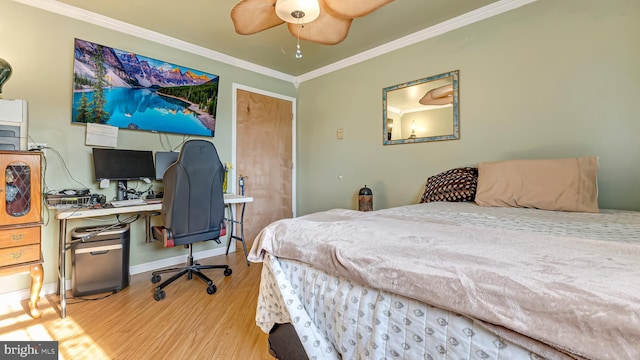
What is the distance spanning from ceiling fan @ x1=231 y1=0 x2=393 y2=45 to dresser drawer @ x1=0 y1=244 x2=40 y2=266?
2.08 metres

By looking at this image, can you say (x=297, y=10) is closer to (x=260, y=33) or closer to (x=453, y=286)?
(x=260, y=33)

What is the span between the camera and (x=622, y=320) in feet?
1.66

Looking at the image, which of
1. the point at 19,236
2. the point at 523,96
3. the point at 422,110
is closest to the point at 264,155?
the point at 422,110

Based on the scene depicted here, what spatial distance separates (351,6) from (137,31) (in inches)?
89.5

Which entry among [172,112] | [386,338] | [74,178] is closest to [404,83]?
[172,112]

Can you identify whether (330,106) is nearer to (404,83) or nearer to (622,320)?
(404,83)

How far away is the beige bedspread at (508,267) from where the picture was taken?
54 centimetres

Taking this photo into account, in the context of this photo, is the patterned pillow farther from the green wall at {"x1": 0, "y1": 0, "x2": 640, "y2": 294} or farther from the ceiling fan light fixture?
the ceiling fan light fixture

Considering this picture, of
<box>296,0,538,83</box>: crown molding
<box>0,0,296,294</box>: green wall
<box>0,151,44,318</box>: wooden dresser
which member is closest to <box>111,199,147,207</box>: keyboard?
<box>0,0,296,294</box>: green wall

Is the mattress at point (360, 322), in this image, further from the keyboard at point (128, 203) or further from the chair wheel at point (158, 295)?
the keyboard at point (128, 203)

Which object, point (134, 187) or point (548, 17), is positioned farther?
point (134, 187)

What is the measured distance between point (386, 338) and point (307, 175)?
10.6ft

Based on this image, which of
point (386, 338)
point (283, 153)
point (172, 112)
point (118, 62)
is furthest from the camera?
point (283, 153)

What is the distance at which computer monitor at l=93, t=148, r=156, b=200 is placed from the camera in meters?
2.40
